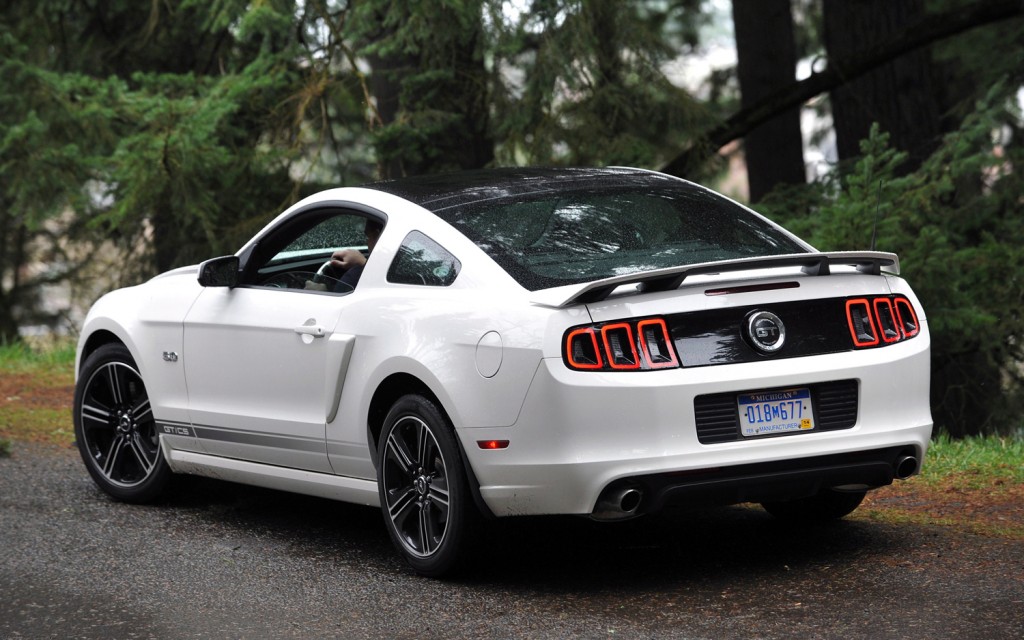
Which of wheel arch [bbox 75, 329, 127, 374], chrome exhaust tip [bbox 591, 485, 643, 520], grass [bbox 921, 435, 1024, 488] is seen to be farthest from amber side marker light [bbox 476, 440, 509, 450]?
wheel arch [bbox 75, 329, 127, 374]

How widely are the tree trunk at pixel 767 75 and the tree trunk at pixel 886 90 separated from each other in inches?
57.0

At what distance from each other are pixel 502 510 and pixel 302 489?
4.77ft

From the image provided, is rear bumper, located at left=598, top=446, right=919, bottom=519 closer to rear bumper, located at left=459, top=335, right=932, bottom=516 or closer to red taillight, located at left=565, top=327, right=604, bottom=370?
rear bumper, located at left=459, top=335, right=932, bottom=516

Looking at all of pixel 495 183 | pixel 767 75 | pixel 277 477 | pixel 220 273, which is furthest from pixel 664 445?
pixel 767 75

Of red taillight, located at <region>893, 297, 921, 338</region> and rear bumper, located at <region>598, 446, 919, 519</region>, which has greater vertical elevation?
red taillight, located at <region>893, 297, 921, 338</region>

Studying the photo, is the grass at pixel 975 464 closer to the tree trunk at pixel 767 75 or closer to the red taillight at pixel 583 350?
the red taillight at pixel 583 350

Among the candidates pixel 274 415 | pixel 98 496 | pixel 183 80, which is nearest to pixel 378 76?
pixel 183 80

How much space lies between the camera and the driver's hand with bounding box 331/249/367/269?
6719 mm

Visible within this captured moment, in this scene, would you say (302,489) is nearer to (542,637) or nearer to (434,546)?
(434,546)

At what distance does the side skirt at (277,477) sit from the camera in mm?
6461

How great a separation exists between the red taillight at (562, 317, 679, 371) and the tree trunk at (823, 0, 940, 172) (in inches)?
365

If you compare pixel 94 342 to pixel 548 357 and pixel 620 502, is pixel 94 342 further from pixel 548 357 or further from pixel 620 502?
pixel 620 502

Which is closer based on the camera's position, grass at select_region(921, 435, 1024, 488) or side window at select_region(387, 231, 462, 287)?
side window at select_region(387, 231, 462, 287)

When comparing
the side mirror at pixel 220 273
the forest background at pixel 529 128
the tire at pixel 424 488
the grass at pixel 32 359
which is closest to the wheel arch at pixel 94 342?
the side mirror at pixel 220 273
